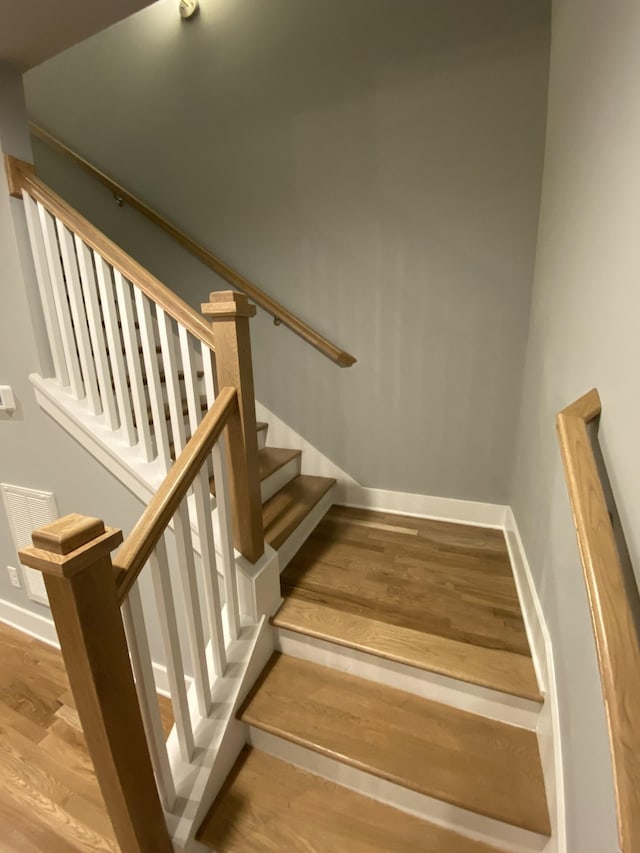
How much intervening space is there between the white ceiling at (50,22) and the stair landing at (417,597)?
2206 millimetres

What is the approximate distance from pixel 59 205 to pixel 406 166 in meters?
1.54

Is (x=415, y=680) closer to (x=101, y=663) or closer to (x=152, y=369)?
(x=101, y=663)

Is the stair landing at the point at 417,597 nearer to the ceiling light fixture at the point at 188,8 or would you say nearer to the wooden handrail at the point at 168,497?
the wooden handrail at the point at 168,497

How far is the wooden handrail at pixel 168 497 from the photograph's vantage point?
35.4 inches

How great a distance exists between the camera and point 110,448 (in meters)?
1.56

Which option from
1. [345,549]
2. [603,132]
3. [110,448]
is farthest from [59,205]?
[345,549]

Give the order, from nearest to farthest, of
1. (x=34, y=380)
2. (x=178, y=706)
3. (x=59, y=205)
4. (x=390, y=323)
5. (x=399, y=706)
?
(x=178, y=706), (x=399, y=706), (x=59, y=205), (x=34, y=380), (x=390, y=323)

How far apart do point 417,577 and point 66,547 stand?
1438 millimetres

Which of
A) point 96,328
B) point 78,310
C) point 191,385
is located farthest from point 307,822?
point 78,310

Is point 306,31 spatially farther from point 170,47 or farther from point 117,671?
point 117,671

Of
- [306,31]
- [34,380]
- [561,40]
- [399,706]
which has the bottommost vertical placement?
[399,706]

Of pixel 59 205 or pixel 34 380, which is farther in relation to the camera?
pixel 34 380

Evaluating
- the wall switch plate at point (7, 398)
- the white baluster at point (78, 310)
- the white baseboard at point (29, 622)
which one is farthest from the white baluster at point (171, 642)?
the white baseboard at point (29, 622)

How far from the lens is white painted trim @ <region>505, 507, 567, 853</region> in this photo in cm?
96
